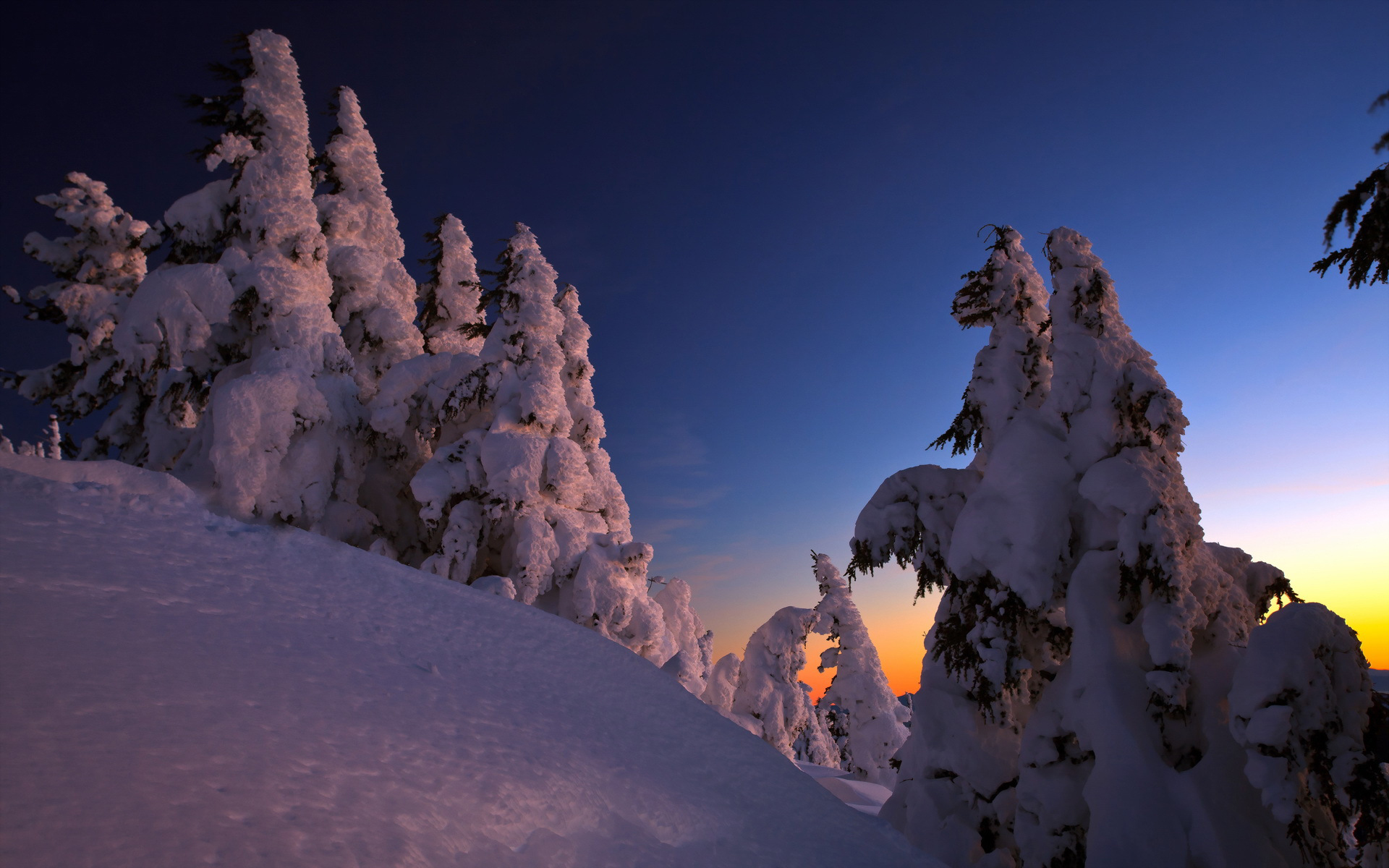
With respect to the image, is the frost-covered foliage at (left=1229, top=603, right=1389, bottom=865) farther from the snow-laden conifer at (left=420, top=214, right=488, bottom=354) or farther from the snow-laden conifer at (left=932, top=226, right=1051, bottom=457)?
the snow-laden conifer at (left=420, top=214, right=488, bottom=354)

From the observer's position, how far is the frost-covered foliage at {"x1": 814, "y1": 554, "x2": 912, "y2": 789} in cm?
2073

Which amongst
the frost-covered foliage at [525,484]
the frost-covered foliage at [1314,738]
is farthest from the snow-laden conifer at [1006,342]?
the frost-covered foliage at [525,484]

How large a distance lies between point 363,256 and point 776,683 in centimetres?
1711

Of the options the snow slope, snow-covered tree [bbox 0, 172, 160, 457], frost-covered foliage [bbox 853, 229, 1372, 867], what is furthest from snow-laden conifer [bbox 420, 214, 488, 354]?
frost-covered foliage [bbox 853, 229, 1372, 867]

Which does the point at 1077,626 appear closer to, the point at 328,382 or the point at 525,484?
the point at 525,484

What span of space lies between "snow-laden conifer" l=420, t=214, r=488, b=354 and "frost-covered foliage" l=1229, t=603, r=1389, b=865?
18293 millimetres

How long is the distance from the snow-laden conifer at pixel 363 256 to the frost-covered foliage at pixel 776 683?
1382cm

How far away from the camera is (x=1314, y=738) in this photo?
5828mm

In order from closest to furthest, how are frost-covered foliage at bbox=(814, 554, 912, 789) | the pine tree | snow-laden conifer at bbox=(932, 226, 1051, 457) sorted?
the pine tree, snow-laden conifer at bbox=(932, 226, 1051, 457), frost-covered foliage at bbox=(814, 554, 912, 789)

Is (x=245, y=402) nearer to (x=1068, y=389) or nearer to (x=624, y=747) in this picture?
(x=624, y=747)

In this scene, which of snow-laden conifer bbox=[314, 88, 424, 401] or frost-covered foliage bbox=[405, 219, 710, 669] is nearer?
frost-covered foliage bbox=[405, 219, 710, 669]

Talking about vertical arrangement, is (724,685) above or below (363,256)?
below

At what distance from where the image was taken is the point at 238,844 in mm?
2555

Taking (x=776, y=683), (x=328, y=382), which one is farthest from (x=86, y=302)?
(x=776, y=683)
